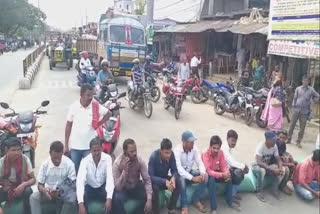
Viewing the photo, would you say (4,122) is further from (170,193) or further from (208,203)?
(208,203)

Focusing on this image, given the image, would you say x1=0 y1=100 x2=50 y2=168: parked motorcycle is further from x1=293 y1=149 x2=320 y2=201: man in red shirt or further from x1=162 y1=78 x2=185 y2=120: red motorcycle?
x1=162 y1=78 x2=185 y2=120: red motorcycle

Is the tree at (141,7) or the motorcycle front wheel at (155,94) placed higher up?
the tree at (141,7)

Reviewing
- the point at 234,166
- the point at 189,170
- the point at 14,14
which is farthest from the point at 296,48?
the point at 14,14

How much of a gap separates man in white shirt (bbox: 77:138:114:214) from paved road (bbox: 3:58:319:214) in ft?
3.97

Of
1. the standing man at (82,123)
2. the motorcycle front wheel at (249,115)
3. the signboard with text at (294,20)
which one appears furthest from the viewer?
the motorcycle front wheel at (249,115)

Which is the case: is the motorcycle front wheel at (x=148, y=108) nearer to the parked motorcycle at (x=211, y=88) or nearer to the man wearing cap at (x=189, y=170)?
the parked motorcycle at (x=211, y=88)

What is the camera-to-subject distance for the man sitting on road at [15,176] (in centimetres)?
388

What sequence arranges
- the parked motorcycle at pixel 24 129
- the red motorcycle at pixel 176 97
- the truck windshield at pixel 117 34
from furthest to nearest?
the truck windshield at pixel 117 34
the red motorcycle at pixel 176 97
the parked motorcycle at pixel 24 129

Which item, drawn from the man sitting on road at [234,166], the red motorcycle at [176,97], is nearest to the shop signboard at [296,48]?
the red motorcycle at [176,97]

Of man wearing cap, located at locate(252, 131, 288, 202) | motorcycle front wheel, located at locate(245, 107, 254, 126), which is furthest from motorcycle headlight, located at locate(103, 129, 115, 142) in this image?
motorcycle front wheel, located at locate(245, 107, 254, 126)

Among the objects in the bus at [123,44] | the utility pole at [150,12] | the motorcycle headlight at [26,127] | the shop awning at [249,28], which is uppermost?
→ the utility pole at [150,12]

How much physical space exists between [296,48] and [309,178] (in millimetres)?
4323

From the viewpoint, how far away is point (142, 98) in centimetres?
972

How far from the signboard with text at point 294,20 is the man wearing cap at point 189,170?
4475 millimetres
